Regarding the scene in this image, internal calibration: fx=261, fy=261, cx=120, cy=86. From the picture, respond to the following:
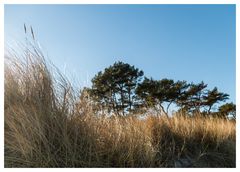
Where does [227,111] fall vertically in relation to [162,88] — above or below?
below

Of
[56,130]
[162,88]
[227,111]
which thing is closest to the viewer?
[56,130]

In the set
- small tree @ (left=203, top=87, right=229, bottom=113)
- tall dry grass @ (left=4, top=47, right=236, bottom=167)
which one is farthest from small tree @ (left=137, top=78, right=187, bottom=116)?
tall dry grass @ (left=4, top=47, right=236, bottom=167)

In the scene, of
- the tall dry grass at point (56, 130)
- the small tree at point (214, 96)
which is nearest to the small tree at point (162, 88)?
the small tree at point (214, 96)

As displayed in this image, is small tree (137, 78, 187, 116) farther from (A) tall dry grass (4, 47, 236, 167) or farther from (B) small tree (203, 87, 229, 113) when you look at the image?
(A) tall dry grass (4, 47, 236, 167)

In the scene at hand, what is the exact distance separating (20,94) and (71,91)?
1.58 ft

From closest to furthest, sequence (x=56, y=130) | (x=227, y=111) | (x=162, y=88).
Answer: (x=56, y=130) < (x=227, y=111) < (x=162, y=88)

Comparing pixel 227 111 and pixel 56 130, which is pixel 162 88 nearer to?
pixel 227 111

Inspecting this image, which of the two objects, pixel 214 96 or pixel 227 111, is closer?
pixel 227 111

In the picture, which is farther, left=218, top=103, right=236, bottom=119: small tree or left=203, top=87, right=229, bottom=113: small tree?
left=203, top=87, right=229, bottom=113: small tree

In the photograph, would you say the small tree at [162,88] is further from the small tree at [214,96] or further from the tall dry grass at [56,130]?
the tall dry grass at [56,130]

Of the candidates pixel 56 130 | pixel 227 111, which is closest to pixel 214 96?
pixel 227 111
